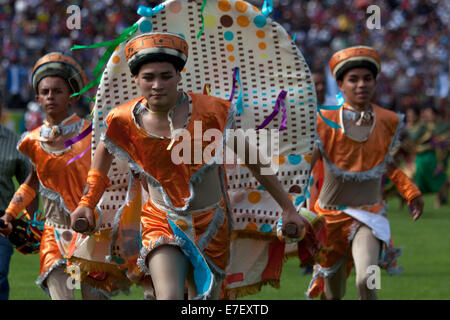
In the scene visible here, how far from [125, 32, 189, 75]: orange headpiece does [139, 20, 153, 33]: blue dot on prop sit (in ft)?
2.22

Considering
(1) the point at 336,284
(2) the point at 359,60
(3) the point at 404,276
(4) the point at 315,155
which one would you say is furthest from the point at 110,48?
(3) the point at 404,276

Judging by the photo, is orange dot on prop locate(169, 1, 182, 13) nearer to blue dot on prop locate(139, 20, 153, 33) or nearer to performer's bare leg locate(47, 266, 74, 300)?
blue dot on prop locate(139, 20, 153, 33)

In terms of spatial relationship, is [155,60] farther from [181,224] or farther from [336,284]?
[336,284]

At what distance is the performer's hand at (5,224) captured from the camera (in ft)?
20.6

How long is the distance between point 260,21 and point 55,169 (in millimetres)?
1828

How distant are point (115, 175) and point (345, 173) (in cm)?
203

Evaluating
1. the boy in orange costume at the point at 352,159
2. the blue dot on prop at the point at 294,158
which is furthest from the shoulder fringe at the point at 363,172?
the blue dot on prop at the point at 294,158

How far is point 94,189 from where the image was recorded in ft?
16.2

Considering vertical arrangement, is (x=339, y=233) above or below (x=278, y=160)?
below

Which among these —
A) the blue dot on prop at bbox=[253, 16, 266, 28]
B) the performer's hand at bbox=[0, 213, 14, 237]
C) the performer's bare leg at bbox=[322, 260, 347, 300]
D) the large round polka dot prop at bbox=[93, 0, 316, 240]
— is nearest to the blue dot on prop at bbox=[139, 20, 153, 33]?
the large round polka dot prop at bbox=[93, 0, 316, 240]

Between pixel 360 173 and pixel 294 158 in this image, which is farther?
pixel 360 173

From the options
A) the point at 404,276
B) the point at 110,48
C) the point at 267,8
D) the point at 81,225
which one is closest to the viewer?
the point at 81,225

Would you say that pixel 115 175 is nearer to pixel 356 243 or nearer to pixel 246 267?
pixel 246 267

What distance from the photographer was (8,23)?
30.0 m
